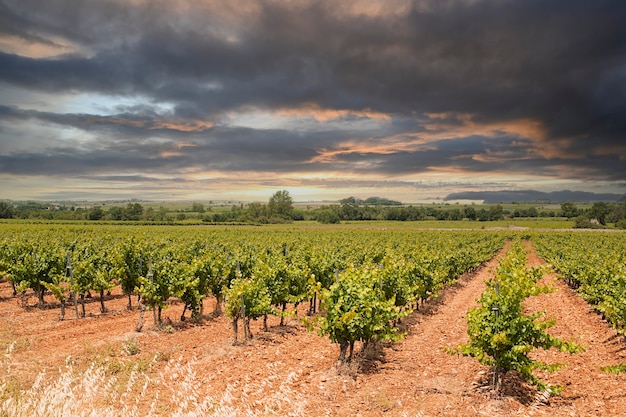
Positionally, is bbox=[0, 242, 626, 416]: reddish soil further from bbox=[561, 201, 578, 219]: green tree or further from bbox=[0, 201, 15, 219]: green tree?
bbox=[561, 201, 578, 219]: green tree

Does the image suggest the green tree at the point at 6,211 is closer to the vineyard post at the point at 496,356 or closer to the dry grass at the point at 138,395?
the dry grass at the point at 138,395

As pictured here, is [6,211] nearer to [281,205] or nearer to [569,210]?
[281,205]

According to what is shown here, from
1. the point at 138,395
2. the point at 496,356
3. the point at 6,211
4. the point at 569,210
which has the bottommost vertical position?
the point at 138,395

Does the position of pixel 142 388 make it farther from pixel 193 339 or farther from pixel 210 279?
pixel 210 279

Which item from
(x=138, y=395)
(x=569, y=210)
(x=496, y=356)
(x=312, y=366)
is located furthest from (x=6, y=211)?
(x=569, y=210)

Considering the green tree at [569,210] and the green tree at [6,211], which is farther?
the green tree at [569,210]

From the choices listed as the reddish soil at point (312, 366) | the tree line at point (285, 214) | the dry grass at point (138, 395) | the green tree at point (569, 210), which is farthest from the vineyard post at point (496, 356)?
the green tree at point (569, 210)

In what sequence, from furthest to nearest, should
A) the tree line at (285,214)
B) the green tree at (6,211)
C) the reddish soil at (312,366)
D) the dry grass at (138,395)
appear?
the tree line at (285,214) → the green tree at (6,211) → the reddish soil at (312,366) → the dry grass at (138,395)

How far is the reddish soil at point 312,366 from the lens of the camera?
9070mm

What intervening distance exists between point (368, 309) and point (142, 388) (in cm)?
619

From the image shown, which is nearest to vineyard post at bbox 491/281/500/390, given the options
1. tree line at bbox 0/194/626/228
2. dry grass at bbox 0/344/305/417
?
dry grass at bbox 0/344/305/417

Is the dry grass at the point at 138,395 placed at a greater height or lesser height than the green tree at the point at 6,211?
lesser

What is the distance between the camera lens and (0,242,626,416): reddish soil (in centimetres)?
907

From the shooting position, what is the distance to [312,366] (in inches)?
459
